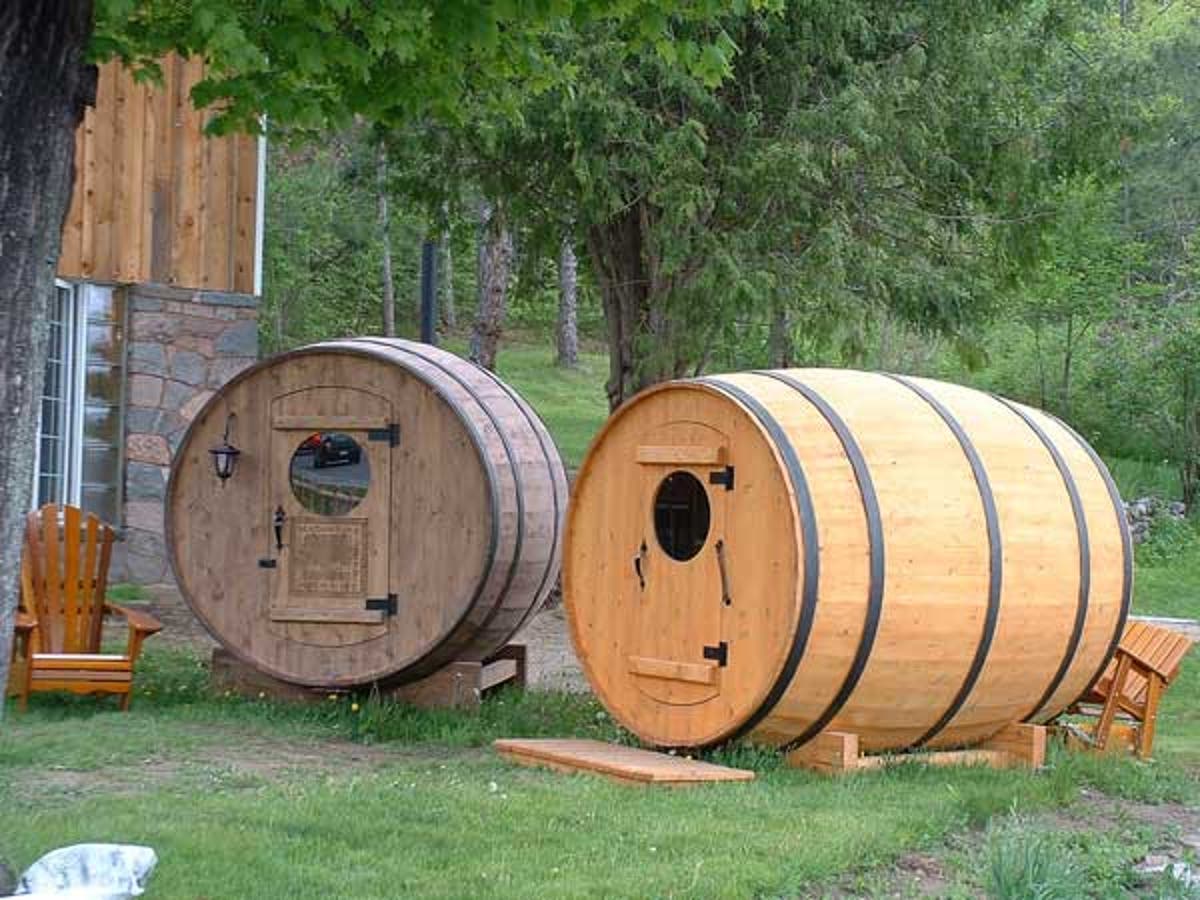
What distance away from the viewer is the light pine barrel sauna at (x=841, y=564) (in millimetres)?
7742

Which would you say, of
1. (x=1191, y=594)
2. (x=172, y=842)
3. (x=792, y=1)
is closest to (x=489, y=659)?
(x=172, y=842)

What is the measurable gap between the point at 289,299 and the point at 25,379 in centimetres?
2382

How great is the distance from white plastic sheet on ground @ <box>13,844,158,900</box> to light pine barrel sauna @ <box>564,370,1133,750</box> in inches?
126

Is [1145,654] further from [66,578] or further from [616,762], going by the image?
[66,578]

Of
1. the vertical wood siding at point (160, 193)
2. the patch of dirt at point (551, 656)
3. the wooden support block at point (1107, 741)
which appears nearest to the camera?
the wooden support block at point (1107, 741)

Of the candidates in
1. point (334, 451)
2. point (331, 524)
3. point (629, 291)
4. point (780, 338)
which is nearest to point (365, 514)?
point (331, 524)

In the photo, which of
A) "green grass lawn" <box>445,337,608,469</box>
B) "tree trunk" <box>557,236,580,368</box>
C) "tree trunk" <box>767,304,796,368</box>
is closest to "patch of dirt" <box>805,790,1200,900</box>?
"tree trunk" <box>767,304,796,368</box>

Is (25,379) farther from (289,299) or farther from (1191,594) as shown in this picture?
(289,299)

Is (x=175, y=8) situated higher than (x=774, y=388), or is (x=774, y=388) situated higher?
(x=175, y=8)

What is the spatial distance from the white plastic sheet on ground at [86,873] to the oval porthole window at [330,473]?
493cm

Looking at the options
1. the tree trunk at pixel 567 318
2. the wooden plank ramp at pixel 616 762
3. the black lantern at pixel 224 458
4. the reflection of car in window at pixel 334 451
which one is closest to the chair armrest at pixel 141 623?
the black lantern at pixel 224 458

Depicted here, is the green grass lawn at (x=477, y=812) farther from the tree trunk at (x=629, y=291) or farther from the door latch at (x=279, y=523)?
the tree trunk at (x=629, y=291)

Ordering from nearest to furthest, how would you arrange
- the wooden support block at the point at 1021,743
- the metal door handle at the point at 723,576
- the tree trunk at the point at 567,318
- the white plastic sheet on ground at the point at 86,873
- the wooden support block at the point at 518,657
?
1. the white plastic sheet on ground at the point at 86,873
2. the metal door handle at the point at 723,576
3. the wooden support block at the point at 1021,743
4. the wooden support block at the point at 518,657
5. the tree trunk at the point at 567,318

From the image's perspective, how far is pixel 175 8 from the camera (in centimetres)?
772
